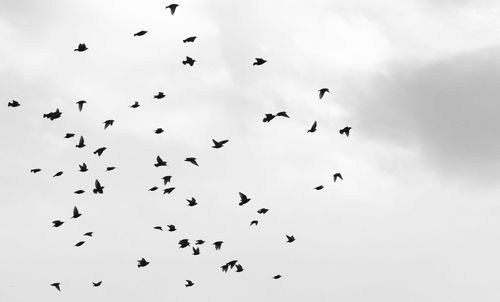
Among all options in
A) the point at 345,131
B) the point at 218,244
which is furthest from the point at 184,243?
the point at 345,131

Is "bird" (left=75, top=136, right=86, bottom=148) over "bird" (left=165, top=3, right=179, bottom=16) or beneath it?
beneath

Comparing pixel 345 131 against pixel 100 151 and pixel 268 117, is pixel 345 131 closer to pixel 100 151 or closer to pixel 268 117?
pixel 268 117

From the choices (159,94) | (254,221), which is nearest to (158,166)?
(159,94)

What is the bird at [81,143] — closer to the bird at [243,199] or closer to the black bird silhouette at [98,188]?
the black bird silhouette at [98,188]

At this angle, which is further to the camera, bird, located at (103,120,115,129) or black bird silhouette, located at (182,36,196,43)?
bird, located at (103,120,115,129)

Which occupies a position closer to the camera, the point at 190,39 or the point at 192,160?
the point at 190,39

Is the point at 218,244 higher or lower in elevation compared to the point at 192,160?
lower

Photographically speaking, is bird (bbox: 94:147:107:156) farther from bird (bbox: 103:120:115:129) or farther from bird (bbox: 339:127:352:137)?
bird (bbox: 339:127:352:137)

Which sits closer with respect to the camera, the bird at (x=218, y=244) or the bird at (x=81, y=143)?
the bird at (x=81, y=143)

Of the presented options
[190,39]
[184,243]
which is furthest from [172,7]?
[184,243]

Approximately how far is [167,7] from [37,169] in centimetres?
1953

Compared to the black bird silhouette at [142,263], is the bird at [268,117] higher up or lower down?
higher up

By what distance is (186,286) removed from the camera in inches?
3516

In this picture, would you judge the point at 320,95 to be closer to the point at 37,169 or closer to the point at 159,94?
the point at 159,94
